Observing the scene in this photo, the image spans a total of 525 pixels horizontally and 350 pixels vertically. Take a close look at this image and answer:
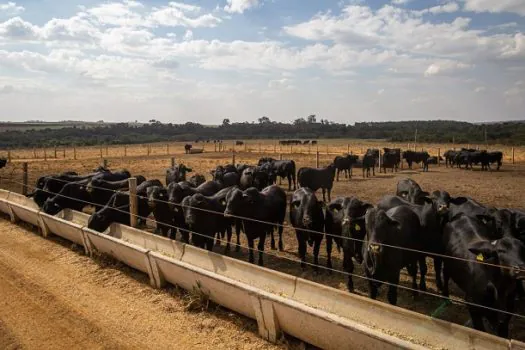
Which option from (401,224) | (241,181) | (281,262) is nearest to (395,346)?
(401,224)

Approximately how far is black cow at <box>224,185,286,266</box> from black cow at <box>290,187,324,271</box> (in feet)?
1.58

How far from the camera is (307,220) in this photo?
29.6ft

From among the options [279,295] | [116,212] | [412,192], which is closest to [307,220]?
[279,295]

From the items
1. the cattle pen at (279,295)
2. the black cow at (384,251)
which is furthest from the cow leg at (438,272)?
the black cow at (384,251)

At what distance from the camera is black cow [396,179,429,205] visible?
418 inches

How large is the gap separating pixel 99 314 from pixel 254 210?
4253 millimetres

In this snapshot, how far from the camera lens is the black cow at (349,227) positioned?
787 cm

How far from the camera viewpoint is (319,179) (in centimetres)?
1908

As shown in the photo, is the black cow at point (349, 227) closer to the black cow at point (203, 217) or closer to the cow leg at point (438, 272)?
the cow leg at point (438, 272)

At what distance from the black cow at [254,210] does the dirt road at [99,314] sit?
2.55 m

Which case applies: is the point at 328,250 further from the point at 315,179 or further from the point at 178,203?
the point at 315,179

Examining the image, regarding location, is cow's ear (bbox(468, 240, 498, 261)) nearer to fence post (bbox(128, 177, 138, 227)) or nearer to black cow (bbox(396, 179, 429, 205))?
black cow (bbox(396, 179, 429, 205))

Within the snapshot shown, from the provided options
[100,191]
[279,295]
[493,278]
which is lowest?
[279,295]

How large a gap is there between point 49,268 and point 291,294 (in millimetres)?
5335
